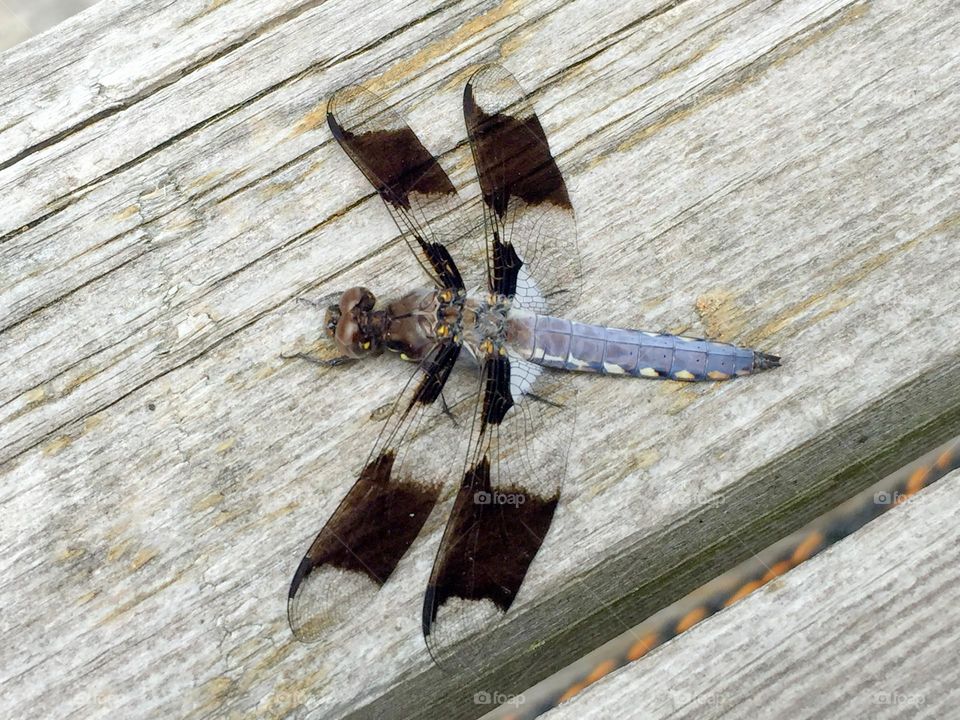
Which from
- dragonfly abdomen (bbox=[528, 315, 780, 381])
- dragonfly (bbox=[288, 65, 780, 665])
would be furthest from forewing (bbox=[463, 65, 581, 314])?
dragonfly abdomen (bbox=[528, 315, 780, 381])

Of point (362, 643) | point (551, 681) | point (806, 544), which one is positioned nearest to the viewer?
point (362, 643)

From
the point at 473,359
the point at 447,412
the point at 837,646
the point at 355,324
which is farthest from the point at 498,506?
the point at 837,646

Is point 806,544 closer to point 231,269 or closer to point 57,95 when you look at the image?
point 231,269

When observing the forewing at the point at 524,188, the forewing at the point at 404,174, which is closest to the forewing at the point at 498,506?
the forewing at the point at 524,188

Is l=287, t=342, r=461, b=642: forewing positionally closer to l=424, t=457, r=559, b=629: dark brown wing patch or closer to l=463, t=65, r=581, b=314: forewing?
l=424, t=457, r=559, b=629: dark brown wing patch

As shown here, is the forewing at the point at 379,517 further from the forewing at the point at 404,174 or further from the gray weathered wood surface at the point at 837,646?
the gray weathered wood surface at the point at 837,646

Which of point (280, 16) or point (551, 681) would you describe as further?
point (551, 681)

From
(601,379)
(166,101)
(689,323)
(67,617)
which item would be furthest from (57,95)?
(689,323)
